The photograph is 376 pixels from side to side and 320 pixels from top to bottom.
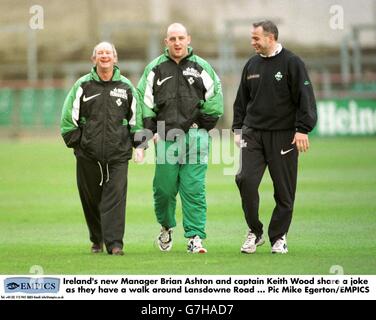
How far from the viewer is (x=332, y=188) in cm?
1970

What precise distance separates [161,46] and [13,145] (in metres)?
12.4

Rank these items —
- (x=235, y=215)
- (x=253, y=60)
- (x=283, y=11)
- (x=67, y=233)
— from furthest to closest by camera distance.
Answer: (x=283, y=11) < (x=235, y=215) < (x=67, y=233) < (x=253, y=60)

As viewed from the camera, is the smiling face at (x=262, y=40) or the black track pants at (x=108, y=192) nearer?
the smiling face at (x=262, y=40)

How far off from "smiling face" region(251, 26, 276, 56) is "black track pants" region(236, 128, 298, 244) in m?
0.85

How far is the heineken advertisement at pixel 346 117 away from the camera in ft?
118

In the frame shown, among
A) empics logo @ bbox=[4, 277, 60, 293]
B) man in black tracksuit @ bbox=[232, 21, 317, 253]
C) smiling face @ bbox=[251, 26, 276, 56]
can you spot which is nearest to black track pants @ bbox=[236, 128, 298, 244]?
man in black tracksuit @ bbox=[232, 21, 317, 253]

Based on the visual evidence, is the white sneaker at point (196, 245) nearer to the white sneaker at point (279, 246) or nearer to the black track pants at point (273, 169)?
the black track pants at point (273, 169)

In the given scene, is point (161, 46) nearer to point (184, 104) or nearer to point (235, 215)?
point (235, 215)

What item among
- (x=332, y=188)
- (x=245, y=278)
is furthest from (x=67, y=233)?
(x=332, y=188)

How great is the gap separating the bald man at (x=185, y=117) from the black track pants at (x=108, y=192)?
52cm

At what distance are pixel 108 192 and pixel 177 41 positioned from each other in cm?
170

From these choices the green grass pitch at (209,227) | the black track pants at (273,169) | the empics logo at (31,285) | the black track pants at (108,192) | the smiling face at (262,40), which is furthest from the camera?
the black track pants at (108,192)

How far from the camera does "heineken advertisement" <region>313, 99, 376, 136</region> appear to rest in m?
36.0

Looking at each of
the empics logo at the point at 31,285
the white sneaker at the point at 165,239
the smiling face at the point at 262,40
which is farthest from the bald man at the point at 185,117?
the empics logo at the point at 31,285
